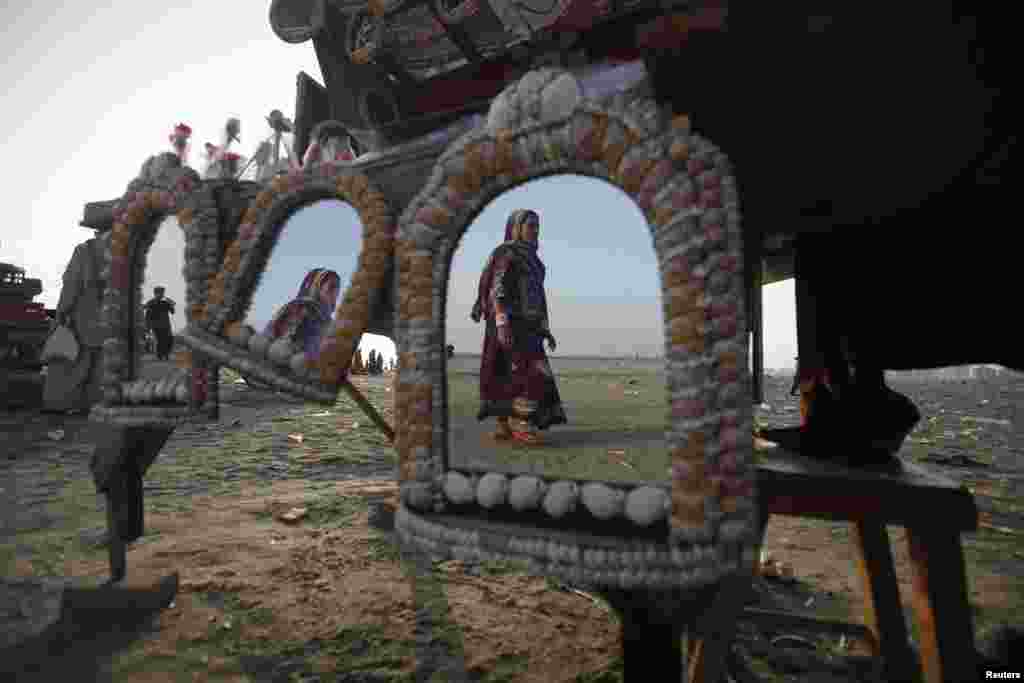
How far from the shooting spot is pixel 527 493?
6.37 feet

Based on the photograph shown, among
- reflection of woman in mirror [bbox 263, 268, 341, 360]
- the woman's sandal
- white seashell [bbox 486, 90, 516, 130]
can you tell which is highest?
white seashell [bbox 486, 90, 516, 130]

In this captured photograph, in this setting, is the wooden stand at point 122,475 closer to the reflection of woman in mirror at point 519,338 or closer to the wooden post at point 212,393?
the wooden post at point 212,393

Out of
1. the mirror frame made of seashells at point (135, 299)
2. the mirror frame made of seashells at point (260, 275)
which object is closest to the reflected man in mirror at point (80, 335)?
the mirror frame made of seashells at point (135, 299)

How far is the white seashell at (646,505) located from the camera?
1.75 metres

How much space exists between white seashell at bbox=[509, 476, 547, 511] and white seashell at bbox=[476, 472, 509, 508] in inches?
1.9

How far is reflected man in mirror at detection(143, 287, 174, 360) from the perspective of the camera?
3.53m

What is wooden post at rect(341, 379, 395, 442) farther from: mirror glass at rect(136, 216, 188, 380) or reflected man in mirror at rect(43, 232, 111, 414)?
reflected man in mirror at rect(43, 232, 111, 414)

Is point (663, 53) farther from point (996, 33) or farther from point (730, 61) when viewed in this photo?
point (996, 33)

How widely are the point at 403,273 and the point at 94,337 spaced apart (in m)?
10.2

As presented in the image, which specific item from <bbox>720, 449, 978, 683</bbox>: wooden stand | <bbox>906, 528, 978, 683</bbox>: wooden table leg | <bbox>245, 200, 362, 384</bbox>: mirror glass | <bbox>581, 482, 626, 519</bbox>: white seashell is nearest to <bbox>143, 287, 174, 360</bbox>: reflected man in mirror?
<bbox>245, 200, 362, 384</bbox>: mirror glass

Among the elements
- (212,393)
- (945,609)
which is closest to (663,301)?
(945,609)

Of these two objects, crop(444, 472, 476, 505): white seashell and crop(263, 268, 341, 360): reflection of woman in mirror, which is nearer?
crop(444, 472, 476, 505): white seashell

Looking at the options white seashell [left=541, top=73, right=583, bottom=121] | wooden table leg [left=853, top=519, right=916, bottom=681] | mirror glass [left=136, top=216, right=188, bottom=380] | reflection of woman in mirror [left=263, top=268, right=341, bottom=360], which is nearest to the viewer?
white seashell [left=541, top=73, right=583, bottom=121]

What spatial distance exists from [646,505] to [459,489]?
0.81 meters
